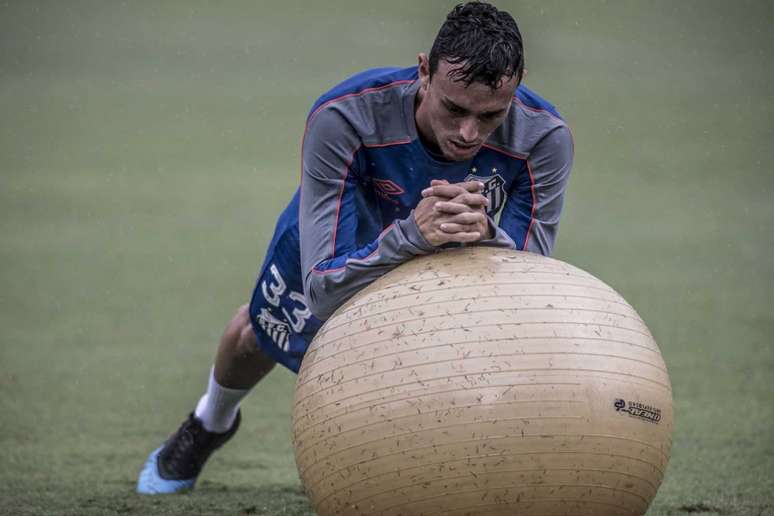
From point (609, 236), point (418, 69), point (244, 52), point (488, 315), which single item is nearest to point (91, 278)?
point (609, 236)

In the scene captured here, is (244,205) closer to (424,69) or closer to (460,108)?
(424,69)

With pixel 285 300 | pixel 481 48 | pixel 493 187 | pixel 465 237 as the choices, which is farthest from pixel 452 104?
pixel 285 300

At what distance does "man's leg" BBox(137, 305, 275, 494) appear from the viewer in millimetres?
4785

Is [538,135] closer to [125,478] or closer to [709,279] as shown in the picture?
[125,478]

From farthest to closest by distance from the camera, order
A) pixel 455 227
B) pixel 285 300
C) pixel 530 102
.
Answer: pixel 285 300
pixel 530 102
pixel 455 227

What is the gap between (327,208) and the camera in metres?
3.65

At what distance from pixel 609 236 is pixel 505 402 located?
785 cm

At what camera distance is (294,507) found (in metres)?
4.49

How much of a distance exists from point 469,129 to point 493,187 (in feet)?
1.50

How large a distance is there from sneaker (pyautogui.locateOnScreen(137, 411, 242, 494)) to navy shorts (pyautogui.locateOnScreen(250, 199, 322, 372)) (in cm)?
73

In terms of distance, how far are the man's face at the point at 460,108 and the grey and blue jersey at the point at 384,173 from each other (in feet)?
0.50

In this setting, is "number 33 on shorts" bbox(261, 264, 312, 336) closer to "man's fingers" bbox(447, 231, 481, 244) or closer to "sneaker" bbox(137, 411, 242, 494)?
"sneaker" bbox(137, 411, 242, 494)

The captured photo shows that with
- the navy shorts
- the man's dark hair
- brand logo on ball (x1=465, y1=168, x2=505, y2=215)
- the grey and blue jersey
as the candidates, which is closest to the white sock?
the navy shorts

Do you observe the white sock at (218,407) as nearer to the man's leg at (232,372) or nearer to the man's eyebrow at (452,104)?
the man's leg at (232,372)
